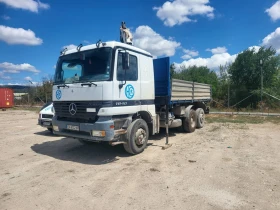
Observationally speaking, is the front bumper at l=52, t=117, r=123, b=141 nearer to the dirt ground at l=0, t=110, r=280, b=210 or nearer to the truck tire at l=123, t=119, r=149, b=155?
the truck tire at l=123, t=119, r=149, b=155

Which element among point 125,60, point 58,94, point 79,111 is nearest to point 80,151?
point 79,111

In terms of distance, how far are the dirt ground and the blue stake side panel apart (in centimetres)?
164

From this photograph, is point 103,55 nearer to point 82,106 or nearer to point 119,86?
point 119,86

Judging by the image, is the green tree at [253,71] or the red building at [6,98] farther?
the red building at [6,98]

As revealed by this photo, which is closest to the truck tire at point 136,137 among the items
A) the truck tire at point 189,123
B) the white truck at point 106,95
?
the white truck at point 106,95

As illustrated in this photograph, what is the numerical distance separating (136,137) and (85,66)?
7.72 feet

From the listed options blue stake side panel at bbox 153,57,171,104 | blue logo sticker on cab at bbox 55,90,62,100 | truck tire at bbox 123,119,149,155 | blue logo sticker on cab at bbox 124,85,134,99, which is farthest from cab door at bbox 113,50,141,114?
blue logo sticker on cab at bbox 55,90,62,100

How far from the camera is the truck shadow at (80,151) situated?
636 cm

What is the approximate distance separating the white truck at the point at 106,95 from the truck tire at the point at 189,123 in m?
2.63

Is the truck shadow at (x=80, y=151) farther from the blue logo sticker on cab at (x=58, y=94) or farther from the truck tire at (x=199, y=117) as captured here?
the truck tire at (x=199, y=117)

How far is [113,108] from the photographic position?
5.71 meters

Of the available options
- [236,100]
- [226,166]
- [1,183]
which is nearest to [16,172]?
[1,183]

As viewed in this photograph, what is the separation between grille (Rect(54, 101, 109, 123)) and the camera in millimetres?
5711

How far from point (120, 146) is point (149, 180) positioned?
310 centimetres
